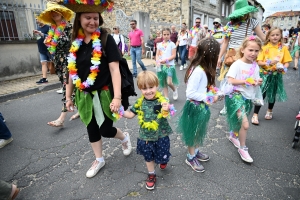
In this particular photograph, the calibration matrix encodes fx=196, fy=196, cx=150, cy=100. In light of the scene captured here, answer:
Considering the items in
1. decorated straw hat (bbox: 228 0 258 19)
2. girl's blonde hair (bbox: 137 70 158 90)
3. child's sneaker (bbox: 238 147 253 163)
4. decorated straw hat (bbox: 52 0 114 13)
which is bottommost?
child's sneaker (bbox: 238 147 253 163)

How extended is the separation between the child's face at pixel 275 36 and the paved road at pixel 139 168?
1459mm

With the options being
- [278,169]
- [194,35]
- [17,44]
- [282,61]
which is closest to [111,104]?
[278,169]

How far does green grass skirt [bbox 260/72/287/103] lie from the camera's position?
347cm

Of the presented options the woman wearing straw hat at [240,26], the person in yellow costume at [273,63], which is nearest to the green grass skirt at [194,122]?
the woman wearing straw hat at [240,26]

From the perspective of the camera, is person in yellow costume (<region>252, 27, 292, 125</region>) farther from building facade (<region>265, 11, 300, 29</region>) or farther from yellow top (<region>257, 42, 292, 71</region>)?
building facade (<region>265, 11, 300, 29</region>)

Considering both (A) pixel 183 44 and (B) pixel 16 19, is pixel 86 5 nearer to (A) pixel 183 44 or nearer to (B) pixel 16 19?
(B) pixel 16 19

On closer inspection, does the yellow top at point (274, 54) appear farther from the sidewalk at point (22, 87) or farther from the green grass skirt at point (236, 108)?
the sidewalk at point (22, 87)

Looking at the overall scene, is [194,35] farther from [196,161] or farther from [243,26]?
[196,161]

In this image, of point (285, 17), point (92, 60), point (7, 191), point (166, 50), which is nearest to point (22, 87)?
point (166, 50)

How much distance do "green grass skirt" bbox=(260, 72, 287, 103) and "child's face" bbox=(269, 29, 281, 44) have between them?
1.82 feet

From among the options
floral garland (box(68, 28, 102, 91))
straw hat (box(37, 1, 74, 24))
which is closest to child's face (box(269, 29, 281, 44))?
floral garland (box(68, 28, 102, 91))

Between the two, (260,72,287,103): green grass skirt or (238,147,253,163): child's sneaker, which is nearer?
(238,147,253,163): child's sneaker

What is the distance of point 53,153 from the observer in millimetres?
2812

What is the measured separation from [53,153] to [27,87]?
3.89 metres
